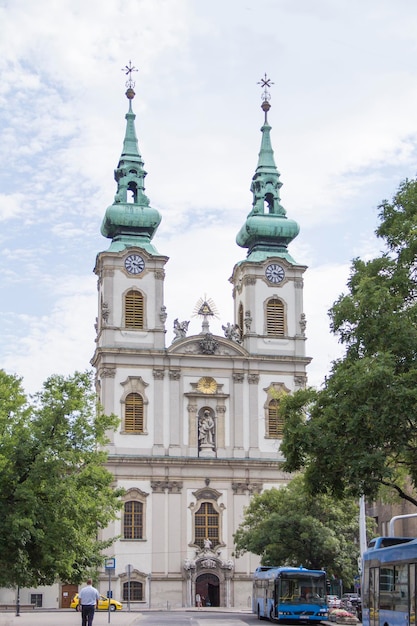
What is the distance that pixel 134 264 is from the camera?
2813 inches

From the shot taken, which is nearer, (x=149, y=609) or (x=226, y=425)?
(x=149, y=609)

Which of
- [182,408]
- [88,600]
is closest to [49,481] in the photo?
[88,600]

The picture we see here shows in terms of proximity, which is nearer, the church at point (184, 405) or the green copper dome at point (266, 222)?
the church at point (184, 405)

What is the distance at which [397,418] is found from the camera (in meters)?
27.0

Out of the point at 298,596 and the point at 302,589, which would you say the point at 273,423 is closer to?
the point at 302,589

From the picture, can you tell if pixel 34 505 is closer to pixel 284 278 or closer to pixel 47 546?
pixel 47 546

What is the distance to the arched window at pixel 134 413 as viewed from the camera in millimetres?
68562

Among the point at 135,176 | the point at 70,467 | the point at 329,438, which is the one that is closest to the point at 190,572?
the point at 135,176

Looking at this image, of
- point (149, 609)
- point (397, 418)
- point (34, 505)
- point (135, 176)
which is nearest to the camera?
point (397, 418)

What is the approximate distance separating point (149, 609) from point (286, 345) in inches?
753

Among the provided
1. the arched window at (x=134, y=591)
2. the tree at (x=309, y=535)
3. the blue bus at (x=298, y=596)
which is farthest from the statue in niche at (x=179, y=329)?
the blue bus at (x=298, y=596)

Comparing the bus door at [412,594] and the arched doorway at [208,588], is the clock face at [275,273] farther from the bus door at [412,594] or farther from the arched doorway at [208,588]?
the bus door at [412,594]

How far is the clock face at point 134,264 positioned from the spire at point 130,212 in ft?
2.49

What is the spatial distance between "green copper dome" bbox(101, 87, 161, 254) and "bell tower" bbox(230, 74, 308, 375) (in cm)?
647
